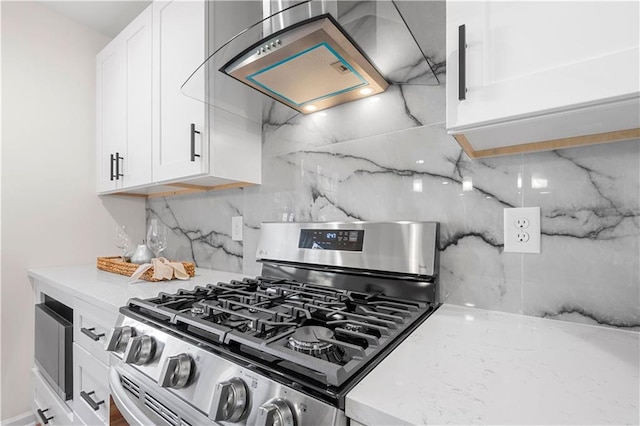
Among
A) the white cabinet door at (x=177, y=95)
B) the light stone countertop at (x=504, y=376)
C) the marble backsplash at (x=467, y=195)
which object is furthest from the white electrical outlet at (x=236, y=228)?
the light stone countertop at (x=504, y=376)

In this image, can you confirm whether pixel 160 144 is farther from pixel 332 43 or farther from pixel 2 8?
pixel 2 8

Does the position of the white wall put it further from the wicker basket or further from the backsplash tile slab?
the backsplash tile slab

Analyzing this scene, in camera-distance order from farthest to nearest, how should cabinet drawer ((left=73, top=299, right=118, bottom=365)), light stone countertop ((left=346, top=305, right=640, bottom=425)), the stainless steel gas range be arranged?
cabinet drawer ((left=73, top=299, right=118, bottom=365)) → the stainless steel gas range → light stone countertop ((left=346, top=305, right=640, bottom=425))

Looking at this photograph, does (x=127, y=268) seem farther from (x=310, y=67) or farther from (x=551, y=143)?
(x=551, y=143)

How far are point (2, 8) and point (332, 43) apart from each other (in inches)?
86.7

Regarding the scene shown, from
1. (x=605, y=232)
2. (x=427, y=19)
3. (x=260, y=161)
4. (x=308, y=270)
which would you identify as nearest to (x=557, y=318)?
(x=605, y=232)

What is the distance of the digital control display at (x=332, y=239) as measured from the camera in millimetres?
1127

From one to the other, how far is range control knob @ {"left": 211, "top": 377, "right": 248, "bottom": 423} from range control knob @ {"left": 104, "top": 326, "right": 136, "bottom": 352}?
19.0 inches

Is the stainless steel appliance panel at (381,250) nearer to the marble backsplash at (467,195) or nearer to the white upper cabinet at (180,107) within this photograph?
the marble backsplash at (467,195)

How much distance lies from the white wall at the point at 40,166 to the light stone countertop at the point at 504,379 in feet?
7.41

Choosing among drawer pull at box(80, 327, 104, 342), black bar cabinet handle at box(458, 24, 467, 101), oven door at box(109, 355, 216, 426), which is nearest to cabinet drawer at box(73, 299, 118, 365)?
drawer pull at box(80, 327, 104, 342)

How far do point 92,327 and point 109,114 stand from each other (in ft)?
4.57

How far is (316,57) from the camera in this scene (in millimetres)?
909

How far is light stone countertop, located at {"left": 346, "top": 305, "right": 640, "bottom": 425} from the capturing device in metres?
0.42
